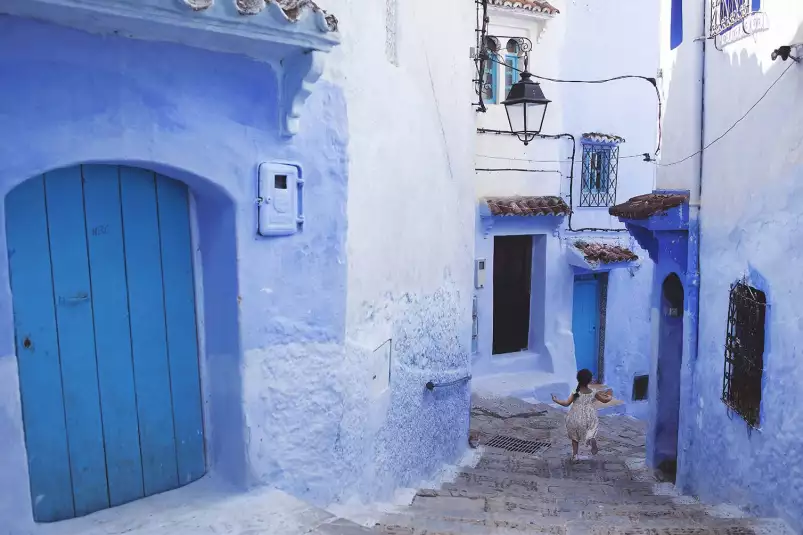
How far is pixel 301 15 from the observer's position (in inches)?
140

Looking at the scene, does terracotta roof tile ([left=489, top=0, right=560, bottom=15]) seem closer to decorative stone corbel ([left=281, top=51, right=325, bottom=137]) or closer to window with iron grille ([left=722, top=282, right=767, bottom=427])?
window with iron grille ([left=722, top=282, right=767, bottom=427])

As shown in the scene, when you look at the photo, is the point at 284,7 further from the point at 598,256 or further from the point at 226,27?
the point at 598,256

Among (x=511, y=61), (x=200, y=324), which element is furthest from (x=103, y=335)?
(x=511, y=61)

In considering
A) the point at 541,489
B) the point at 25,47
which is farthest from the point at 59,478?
the point at 541,489

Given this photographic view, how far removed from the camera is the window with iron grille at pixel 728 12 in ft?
18.9

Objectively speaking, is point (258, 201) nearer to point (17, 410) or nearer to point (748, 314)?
point (17, 410)

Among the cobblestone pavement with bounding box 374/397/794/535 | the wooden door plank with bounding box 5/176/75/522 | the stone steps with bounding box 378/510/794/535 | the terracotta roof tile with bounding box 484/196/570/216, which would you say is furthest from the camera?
the terracotta roof tile with bounding box 484/196/570/216

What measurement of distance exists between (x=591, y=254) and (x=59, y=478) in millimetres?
10716

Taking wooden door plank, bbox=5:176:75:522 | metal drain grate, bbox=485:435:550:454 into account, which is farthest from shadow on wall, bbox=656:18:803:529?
wooden door plank, bbox=5:176:75:522

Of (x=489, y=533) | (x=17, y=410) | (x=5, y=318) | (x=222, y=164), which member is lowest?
(x=489, y=533)

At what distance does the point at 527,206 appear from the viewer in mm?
12289

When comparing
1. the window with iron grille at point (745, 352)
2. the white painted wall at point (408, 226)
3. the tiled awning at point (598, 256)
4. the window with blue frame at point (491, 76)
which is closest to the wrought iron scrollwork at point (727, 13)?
the window with iron grille at point (745, 352)

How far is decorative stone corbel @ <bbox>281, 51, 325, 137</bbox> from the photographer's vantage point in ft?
12.4

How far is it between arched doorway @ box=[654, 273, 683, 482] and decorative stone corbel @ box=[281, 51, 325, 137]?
18.5ft
